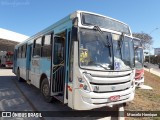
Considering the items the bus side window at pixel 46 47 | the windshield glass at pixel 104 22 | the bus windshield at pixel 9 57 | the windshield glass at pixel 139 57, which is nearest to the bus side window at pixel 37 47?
the bus side window at pixel 46 47

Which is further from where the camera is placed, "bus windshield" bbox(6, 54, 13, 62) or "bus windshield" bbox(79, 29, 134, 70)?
"bus windshield" bbox(6, 54, 13, 62)

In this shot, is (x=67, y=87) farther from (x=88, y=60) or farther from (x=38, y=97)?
(x=38, y=97)

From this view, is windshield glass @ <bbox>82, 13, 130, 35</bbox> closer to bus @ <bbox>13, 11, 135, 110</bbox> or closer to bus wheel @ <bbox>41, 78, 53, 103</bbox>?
bus @ <bbox>13, 11, 135, 110</bbox>

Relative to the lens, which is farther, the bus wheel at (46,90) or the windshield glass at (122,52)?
the bus wheel at (46,90)

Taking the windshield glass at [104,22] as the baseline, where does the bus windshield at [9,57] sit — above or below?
below

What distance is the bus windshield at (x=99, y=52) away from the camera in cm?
Answer: 577

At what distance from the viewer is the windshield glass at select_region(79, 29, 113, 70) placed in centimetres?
575

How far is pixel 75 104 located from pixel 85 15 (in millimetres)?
2546

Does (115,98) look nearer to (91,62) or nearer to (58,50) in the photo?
(91,62)

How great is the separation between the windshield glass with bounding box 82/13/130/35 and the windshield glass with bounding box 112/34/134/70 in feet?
1.05

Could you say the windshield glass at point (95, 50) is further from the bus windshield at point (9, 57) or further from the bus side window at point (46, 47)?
the bus windshield at point (9, 57)

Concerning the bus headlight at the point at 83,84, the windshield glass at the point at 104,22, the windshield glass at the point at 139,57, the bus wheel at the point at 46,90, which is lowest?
the bus wheel at the point at 46,90

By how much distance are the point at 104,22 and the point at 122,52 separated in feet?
3.59

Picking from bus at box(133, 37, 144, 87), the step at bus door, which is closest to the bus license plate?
the step at bus door
